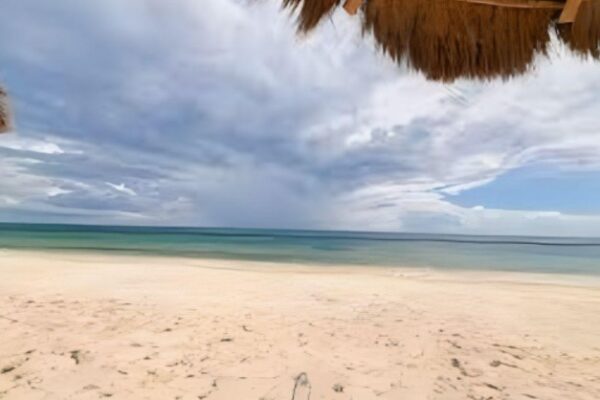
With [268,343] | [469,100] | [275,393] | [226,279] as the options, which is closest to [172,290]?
[226,279]

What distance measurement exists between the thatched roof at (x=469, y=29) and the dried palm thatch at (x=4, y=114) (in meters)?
1.87

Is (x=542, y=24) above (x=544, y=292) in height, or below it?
above

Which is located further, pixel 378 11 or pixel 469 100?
pixel 469 100

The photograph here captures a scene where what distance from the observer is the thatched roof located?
166 centimetres

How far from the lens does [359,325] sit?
4316 mm

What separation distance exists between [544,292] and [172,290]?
619 cm

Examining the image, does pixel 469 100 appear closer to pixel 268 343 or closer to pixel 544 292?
pixel 268 343

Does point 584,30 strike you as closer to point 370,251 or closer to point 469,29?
point 469,29

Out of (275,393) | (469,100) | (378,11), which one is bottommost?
(275,393)

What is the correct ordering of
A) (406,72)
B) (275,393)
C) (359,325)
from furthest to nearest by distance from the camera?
(359,325) → (275,393) → (406,72)

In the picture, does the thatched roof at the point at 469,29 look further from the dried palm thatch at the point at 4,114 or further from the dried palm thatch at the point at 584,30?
the dried palm thatch at the point at 4,114

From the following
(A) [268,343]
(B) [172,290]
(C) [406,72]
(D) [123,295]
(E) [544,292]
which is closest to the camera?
(C) [406,72]

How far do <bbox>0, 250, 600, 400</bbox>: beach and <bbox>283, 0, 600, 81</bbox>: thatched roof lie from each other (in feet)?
6.50

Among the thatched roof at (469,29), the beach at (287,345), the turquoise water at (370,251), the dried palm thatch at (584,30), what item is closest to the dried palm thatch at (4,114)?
the beach at (287,345)
